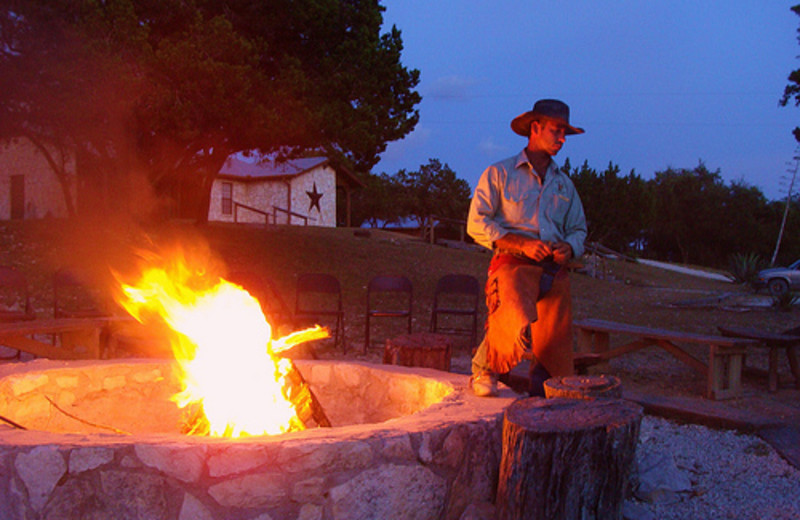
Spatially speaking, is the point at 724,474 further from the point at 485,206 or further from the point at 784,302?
the point at 784,302

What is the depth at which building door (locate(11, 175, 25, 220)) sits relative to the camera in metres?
19.5

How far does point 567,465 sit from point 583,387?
26.3 inches

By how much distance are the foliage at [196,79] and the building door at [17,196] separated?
6.22m

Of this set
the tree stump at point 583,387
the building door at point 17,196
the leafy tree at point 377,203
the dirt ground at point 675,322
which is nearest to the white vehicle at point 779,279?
the dirt ground at point 675,322

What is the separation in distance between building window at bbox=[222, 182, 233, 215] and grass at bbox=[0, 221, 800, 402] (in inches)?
255

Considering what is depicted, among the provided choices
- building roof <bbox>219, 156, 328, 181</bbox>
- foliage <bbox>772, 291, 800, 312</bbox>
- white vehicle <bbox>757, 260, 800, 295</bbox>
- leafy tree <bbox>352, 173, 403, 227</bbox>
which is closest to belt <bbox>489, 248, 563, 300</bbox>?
foliage <bbox>772, 291, 800, 312</bbox>

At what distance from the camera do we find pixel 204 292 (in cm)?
357

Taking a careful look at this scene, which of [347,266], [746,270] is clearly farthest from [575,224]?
[746,270]

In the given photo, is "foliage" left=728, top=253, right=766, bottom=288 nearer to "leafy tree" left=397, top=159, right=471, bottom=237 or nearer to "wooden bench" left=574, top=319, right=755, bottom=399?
"wooden bench" left=574, top=319, right=755, bottom=399

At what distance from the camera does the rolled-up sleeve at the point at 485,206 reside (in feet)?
9.95

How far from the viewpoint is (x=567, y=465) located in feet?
7.04

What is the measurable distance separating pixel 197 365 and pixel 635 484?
240 cm

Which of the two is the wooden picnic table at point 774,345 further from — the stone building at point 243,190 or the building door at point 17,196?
the building door at point 17,196

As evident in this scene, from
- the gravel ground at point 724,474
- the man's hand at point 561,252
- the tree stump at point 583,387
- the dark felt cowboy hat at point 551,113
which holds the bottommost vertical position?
the gravel ground at point 724,474
